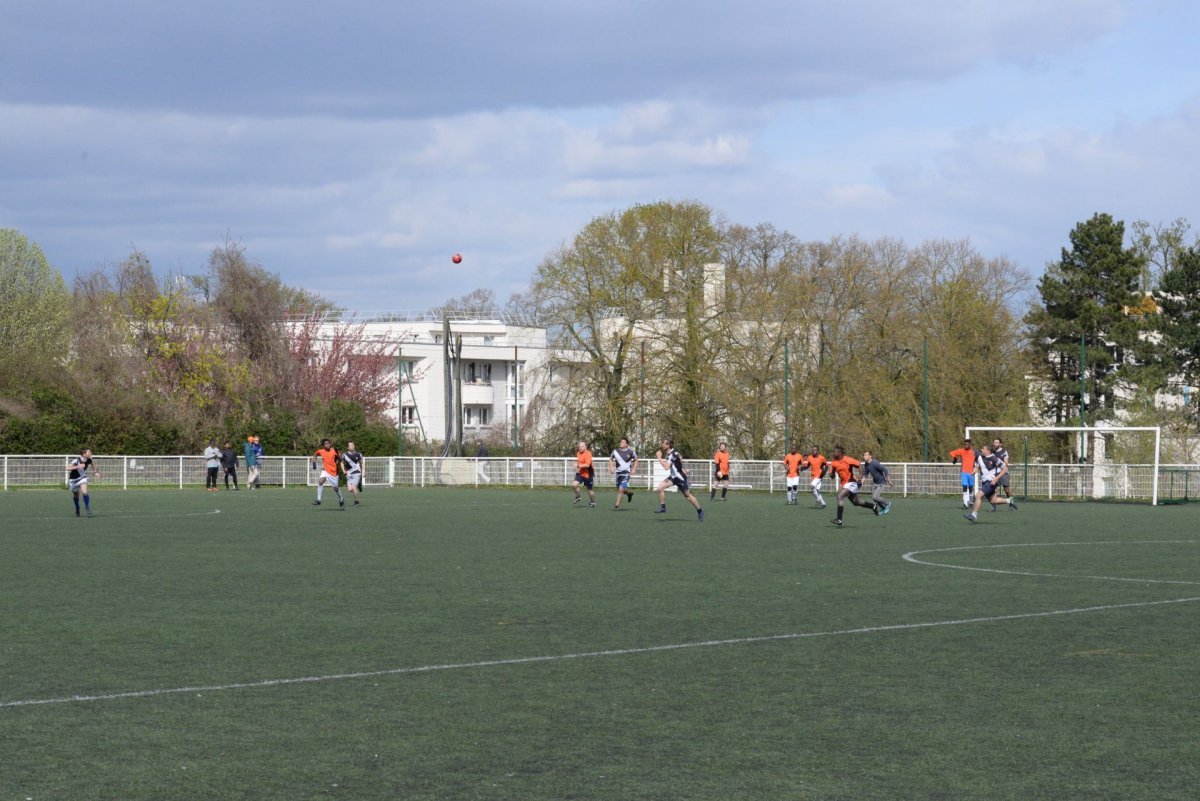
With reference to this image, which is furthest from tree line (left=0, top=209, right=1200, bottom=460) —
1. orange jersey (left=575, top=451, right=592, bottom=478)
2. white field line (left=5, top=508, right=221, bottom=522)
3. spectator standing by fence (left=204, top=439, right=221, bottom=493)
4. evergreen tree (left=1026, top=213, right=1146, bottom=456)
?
white field line (left=5, top=508, right=221, bottom=522)

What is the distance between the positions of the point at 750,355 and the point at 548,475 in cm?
960

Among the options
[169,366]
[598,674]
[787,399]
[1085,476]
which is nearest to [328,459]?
[1085,476]

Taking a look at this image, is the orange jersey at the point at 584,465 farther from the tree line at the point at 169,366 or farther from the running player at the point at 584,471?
the tree line at the point at 169,366

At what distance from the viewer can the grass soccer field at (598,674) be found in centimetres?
783

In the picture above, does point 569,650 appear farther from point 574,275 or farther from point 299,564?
point 574,275

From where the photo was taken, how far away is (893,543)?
25422 mm

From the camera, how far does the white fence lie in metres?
46.9

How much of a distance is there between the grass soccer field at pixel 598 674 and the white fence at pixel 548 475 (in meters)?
25.6

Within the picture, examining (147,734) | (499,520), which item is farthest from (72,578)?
(499,520)

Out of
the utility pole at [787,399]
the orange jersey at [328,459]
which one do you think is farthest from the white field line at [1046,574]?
the utility pole at [787,399]

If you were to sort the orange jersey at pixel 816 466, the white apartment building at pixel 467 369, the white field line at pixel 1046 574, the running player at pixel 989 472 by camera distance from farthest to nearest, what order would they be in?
the white apartment building at pixel 467 369 < the orange jersey at pixel 816 466 < the running player at pixel 989 472 < the white field line at pixel 1046 574

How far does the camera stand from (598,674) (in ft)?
36.2

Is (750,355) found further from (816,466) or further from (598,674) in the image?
(598,674)

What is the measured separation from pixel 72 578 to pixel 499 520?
15067mm
